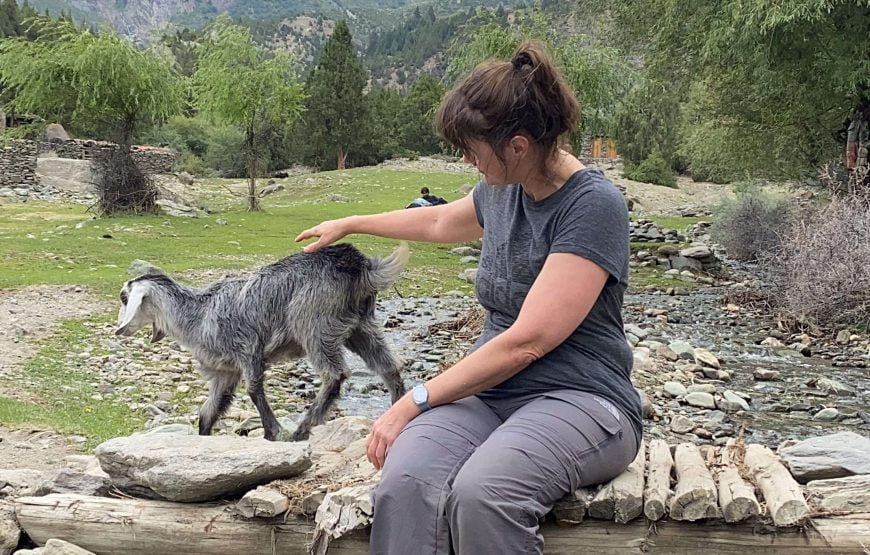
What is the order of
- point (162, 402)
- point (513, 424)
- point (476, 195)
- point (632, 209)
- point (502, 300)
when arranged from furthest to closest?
point (632, 209) < point (162, 402) < point (476, 195) < point (502, 300) < point (513, 424)

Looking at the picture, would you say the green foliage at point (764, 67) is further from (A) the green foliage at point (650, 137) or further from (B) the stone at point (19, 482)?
(A) the green foliage at point (650, 137)

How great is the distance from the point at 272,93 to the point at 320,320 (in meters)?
22.0

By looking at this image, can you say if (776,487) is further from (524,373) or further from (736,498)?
(524,373)

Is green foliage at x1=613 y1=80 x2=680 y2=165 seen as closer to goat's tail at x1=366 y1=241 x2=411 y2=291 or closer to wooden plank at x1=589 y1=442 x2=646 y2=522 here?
goat's tail at x1=366 y1=241 x2=411 y2=291

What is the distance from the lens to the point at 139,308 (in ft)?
17.4

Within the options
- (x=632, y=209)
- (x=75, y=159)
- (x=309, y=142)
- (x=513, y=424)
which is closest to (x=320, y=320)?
(x=513, y=424)

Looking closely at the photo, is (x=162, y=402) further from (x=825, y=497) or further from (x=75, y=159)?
(x=75, y=159)

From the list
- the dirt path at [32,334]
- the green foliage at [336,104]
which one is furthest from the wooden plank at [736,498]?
the green foliage at [336,104]

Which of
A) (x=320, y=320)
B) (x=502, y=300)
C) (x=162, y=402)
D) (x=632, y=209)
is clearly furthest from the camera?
(x=632, y=209)

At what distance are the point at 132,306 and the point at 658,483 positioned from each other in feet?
10.8

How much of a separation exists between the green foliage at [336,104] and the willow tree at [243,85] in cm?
Result: 1839

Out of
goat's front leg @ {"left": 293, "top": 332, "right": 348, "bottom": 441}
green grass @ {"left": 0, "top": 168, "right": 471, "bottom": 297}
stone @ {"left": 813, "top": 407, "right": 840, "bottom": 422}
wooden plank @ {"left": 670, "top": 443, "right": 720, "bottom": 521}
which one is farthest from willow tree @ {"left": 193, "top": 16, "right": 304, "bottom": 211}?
wooden plank @ {"left": 670, "top": 443, "right": 720, "bottom": 521}

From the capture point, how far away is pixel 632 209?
3009 cm

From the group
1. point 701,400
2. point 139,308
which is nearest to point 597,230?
point 139,308
